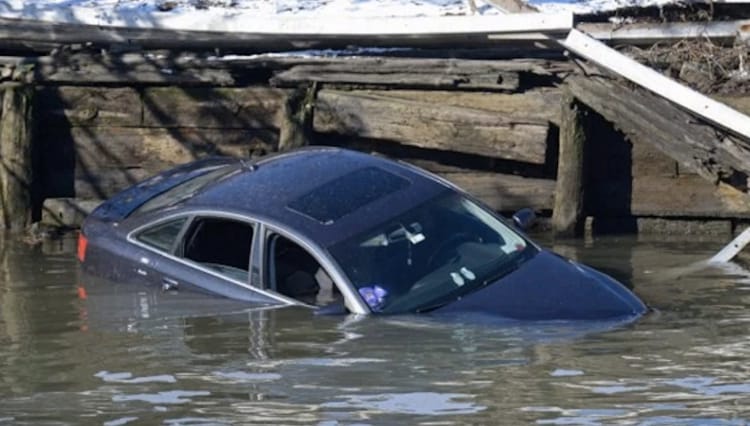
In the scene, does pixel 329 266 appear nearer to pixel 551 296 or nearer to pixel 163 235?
pixel 551 296

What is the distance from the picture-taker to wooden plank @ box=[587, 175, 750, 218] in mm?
13648

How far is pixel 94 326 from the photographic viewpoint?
396 inches

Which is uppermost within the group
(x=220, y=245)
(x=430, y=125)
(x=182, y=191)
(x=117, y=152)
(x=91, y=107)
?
(x=91, y=107)

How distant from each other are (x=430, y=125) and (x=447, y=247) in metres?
4.49

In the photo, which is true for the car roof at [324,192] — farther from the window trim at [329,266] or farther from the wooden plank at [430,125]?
the wooden plank at [430,125]

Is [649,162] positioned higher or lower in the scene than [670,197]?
higher

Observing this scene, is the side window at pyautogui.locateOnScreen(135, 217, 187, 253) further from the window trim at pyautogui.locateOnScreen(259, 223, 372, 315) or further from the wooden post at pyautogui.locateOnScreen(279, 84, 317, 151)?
the wooden post at pyautogui.locateOnScreen(279, 84, 317, 151)

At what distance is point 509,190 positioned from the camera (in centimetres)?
1431

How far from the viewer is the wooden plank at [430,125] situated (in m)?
14.0

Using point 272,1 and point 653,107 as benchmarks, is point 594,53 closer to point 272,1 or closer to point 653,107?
point 653,107

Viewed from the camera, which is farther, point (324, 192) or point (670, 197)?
point (670, 197)

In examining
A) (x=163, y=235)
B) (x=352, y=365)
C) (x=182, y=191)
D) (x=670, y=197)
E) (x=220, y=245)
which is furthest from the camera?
(x=670, y=197)

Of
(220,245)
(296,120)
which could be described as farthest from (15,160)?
(220,245)

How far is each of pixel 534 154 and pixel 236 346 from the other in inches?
209
